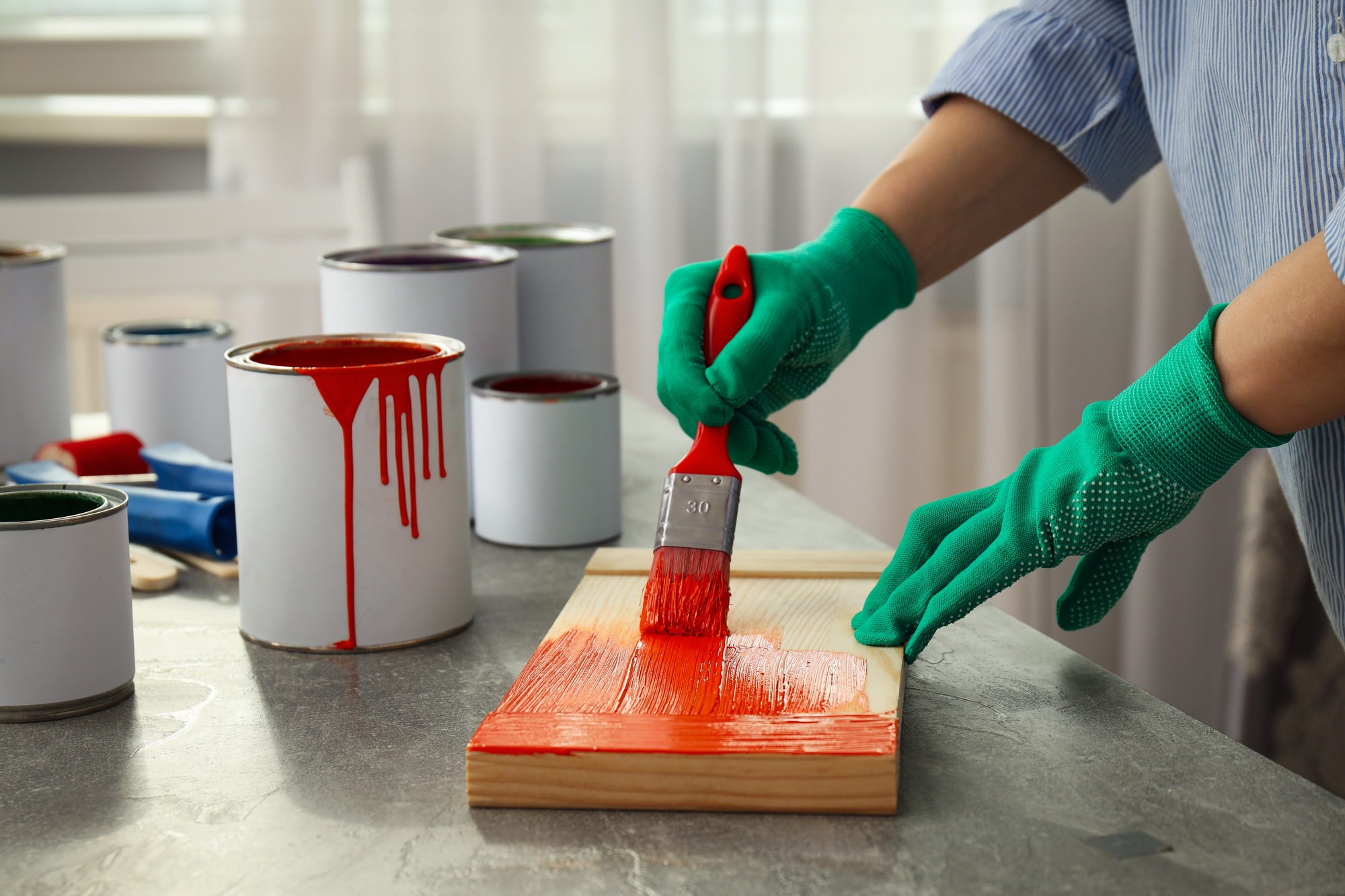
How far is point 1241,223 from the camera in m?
0.83

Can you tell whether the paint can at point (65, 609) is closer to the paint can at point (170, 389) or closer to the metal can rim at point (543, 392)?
the metal can rim at point (543, 392)

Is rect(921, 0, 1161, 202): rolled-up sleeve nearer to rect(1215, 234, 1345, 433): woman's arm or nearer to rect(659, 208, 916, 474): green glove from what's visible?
rect(659, 208, 916, 474): green glove

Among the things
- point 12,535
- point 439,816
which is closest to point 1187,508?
point 439,816

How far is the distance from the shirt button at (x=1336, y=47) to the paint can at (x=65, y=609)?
71 cm

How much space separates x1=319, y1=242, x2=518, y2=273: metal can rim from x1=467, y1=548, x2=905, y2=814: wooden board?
342mm

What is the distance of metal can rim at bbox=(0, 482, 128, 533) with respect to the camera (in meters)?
0.60

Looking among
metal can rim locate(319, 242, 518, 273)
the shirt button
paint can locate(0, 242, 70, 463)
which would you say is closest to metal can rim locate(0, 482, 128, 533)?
metal can rim locate(319, 242, 518, 273)

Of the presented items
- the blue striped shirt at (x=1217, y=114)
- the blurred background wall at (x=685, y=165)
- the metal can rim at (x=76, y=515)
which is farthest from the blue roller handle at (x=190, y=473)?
the blurred background wall at (x=685, y=165)

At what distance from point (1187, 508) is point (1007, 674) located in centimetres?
14

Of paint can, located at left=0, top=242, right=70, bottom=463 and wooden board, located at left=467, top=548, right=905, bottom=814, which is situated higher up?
paint can, located at left=0, top=242, right=70, bottom=463

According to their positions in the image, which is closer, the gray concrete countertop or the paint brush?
the gray concrete countertop

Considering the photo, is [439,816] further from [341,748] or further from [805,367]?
[805,367]

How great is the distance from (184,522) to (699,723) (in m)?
0.47

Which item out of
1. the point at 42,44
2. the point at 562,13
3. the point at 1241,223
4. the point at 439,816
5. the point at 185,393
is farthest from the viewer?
the point at 42,44
